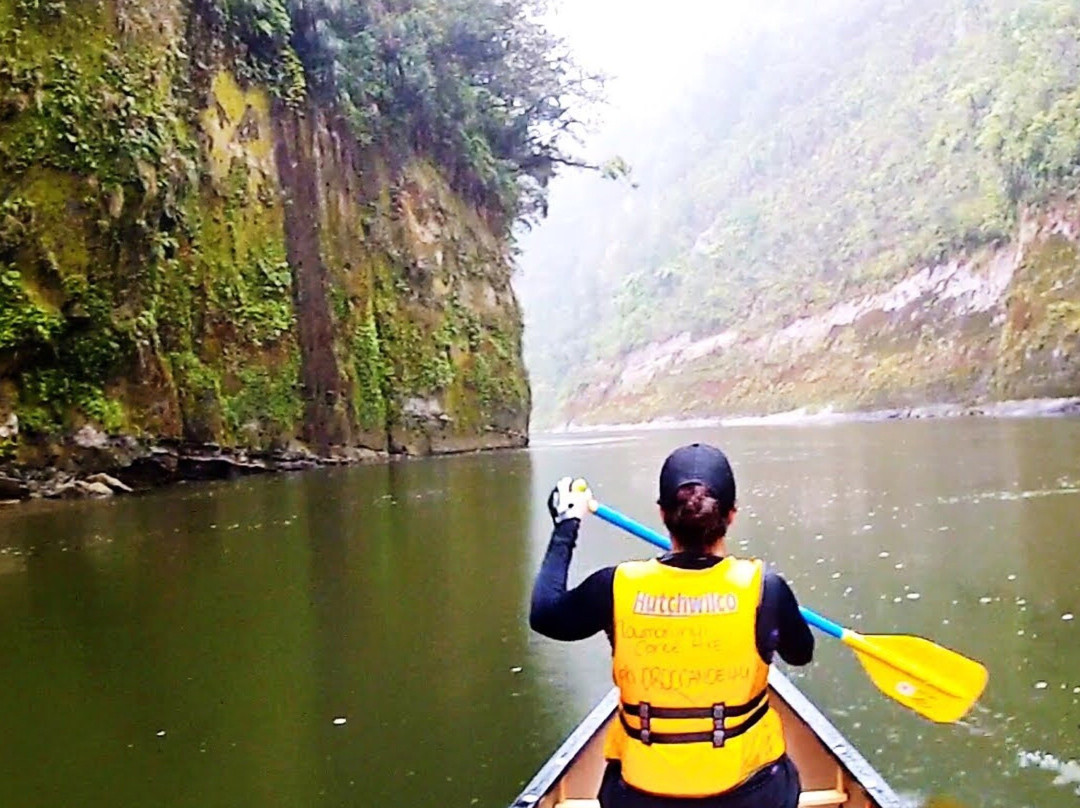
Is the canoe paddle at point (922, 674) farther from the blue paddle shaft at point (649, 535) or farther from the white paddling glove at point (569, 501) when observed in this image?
the white paddling glove at point (569, 501)

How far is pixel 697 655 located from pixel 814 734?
1989mm

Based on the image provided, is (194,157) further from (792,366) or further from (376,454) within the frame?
(792,366)

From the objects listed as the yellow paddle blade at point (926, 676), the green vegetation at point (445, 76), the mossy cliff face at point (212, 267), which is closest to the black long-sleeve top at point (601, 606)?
the yellow paddle blade at point (926, 676)

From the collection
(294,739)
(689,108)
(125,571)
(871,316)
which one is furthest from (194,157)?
(689,108)

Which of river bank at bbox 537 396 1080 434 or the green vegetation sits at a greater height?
the green vegetation

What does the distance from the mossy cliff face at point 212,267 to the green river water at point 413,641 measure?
327 centimetres

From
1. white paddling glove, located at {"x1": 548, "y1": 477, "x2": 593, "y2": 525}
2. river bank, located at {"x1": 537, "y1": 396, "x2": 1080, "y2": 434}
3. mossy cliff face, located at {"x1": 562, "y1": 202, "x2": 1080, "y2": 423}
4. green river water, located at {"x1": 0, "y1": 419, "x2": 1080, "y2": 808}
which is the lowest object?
green river water, located at {"x1": 0, "y1": 419, "x2": 1080, "y2": 808}

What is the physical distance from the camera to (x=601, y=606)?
2.60 meters

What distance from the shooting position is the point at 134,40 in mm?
17188

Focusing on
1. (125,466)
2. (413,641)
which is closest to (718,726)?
(413,641)

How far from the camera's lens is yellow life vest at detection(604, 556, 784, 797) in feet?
8.07

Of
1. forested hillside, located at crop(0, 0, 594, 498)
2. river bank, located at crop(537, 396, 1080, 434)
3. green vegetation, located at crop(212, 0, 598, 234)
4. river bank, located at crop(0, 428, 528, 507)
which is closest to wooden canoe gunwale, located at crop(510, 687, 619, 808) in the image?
forested hillside, located at crop(0, 0, 594, 498)

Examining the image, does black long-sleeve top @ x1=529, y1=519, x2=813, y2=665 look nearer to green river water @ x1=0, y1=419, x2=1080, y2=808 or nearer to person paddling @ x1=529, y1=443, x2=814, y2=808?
person paddling @ x1=529, y1=443, x2=814, y2=808

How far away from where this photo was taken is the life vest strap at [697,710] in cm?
248
